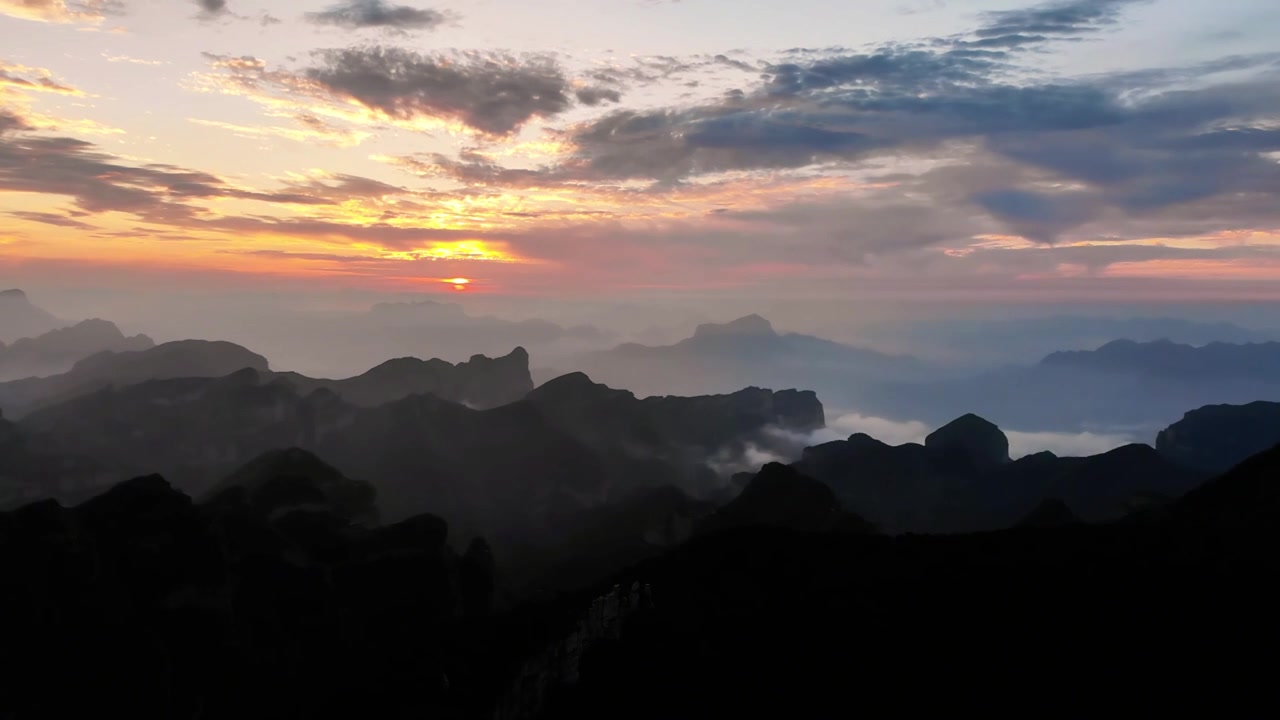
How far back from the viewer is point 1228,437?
19175 cm

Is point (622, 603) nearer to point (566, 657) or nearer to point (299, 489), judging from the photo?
point (566, 657)

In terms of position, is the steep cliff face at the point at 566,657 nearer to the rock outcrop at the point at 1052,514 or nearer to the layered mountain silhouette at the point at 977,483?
the rock outcrop at the point at 1052,514

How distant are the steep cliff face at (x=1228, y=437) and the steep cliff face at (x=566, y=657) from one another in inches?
7461

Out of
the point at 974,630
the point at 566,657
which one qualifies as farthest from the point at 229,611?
the point at 974,630

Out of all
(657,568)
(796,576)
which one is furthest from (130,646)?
(796,576)

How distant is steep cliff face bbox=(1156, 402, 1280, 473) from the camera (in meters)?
186

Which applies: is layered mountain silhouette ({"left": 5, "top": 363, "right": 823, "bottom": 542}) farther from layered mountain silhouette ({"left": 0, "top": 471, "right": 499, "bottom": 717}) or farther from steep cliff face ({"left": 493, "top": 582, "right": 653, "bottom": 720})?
steep cliff face ({"left": 493, "top": 582, "right": 653, "bottom": 720})

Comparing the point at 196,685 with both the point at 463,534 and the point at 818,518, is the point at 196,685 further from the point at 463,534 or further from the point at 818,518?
the point at 818,518

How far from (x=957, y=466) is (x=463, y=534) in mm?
122665

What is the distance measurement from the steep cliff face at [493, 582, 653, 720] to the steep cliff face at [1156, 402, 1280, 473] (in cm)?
18951

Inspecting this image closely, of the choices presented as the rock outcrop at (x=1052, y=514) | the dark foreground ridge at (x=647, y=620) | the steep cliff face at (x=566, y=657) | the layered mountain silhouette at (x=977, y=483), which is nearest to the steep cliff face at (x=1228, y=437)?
the layered mountain silhouette at (x=977, y=483)

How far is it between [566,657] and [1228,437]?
21398 cm

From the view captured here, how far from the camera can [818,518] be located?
122562 mm

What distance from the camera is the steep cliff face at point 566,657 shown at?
4656 centimetres
